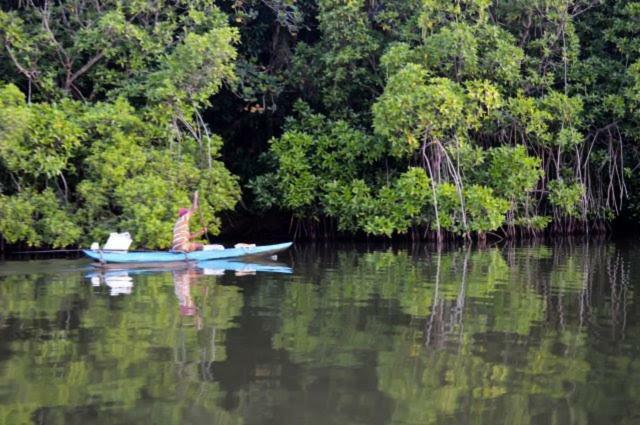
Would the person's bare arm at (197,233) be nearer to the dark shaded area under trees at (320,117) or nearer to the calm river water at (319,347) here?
the dark shaded area under trees at (320,117)

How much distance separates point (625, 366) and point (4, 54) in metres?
12.3

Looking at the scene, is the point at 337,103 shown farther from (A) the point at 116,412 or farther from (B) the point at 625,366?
(A) the point at 116,412

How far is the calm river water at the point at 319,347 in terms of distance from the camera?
249 inches

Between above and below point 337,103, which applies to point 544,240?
below

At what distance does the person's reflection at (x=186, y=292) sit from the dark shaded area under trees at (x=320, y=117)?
1.69 meters

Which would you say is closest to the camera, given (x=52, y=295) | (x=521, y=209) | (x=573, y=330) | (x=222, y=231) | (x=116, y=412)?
(x=116, y=412)

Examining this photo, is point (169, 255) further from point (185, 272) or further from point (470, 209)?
point (470, 209)

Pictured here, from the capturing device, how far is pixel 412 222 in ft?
57.2

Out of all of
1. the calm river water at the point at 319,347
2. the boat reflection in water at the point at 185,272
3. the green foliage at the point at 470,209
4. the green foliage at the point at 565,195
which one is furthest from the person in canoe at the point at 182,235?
the green foliage at the point at 565,195

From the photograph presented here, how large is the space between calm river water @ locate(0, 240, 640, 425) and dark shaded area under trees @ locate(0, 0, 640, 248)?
7.76 ft

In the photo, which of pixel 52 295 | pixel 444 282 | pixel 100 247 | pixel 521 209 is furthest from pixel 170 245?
pixel 521 209

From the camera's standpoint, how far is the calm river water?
6328 millimetres

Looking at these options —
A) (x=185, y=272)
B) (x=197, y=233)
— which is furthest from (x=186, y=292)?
(x=197, y=233)

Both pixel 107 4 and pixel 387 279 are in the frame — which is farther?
pixel 107 4
